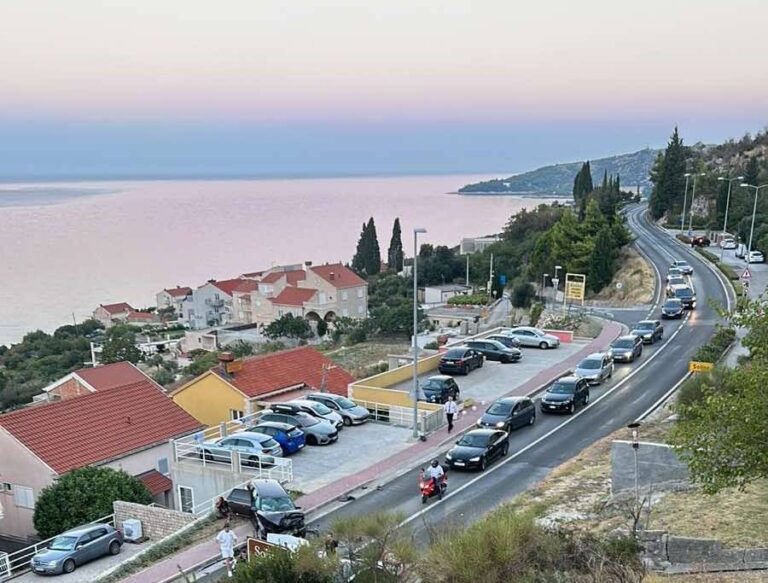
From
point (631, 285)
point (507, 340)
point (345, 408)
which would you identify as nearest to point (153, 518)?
point (345, 408)

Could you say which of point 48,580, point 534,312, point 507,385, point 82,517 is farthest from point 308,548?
point 534,312

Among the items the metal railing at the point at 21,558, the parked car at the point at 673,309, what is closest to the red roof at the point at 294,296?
the parked car at the point at 673,309

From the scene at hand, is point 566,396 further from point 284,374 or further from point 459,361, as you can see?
point 284,374

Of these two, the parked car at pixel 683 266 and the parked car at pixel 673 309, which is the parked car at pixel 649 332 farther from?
the parked car at pixel 683 266

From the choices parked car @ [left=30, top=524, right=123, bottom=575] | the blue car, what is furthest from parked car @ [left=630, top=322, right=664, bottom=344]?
parked car @ [left=30, top=524, right=123, bottom=575]

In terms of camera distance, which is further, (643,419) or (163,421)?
(163,421)

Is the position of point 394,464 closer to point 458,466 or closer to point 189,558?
point 458,466

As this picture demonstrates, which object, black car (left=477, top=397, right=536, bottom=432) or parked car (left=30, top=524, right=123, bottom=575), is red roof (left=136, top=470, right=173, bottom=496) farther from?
black car (left=477, top=397, right=536, bottom=432)
